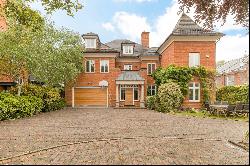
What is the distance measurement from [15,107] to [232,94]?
806 inches

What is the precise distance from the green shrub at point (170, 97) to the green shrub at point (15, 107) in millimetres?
11203

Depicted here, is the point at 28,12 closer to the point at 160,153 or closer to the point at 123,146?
the point at 123,146

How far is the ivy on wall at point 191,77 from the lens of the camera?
29797 mm

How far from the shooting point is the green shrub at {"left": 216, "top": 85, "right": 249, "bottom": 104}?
30.3 m

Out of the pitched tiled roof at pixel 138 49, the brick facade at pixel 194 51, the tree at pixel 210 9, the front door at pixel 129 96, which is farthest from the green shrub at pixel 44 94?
the tree at pixel 210 9

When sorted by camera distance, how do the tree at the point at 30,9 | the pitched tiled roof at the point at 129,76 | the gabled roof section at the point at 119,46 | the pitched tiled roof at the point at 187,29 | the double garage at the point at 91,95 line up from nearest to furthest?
the tree at the point at 30,9 → the pitched tiled roof at the point at 187,29 → the pitched tiled roof at the point at 129,76 → the double garage at the point at 91,95 → the gabled roof section at the point at 119,46

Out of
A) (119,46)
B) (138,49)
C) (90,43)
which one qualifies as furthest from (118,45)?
(90,43)

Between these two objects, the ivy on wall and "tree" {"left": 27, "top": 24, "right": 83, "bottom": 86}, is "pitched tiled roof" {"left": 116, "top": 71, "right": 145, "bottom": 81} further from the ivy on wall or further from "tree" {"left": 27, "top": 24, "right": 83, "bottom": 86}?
the ivy on wall

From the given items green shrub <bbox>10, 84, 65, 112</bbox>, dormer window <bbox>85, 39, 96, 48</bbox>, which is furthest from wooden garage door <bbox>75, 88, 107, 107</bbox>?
green shrub <bbox>10, 84, 65, 112</bbox>

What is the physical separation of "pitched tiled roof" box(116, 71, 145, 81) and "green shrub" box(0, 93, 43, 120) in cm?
1540

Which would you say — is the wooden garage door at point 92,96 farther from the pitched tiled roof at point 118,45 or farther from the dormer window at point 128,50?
the pitched tiled roof at point 118,45

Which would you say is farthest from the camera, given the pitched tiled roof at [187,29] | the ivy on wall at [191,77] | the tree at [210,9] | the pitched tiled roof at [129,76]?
the pitched tiled roof at [129,76]

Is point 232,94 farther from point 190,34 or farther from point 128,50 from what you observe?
point 128,50

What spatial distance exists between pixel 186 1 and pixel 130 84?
30.8 metres
